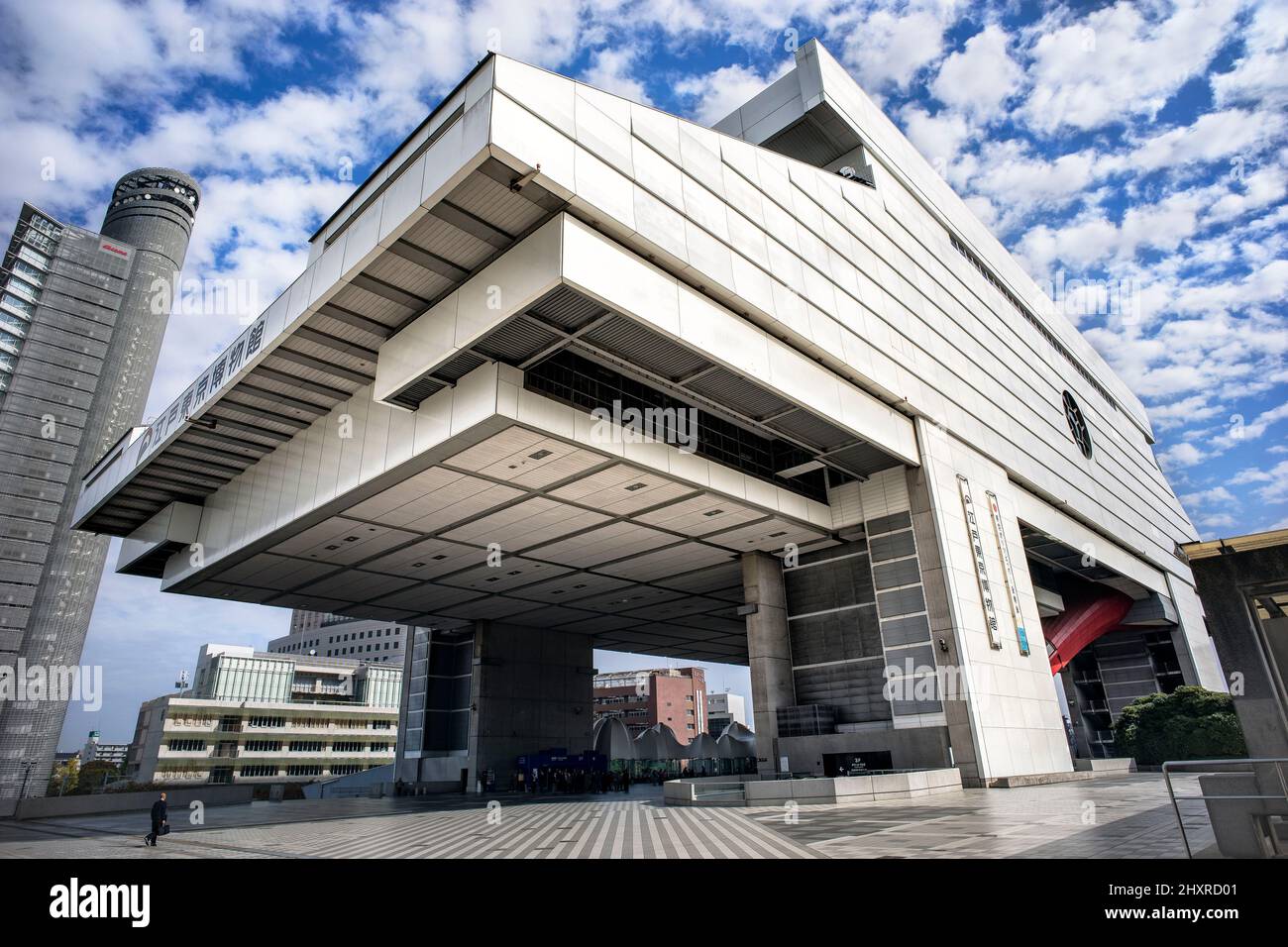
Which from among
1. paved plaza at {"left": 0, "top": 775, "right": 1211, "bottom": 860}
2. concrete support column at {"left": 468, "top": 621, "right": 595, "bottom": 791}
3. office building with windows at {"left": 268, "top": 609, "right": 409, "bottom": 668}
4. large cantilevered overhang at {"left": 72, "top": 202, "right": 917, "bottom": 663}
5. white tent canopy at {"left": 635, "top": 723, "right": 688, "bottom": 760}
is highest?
office building with windows at {"left": 268, "top": 609, "right": 409, "bottom": 668}

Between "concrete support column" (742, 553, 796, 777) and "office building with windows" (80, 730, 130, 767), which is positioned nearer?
"concrete support column" (742, 553, 796, 777)

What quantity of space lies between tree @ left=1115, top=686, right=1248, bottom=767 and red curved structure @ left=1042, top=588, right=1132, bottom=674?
15.8 ft

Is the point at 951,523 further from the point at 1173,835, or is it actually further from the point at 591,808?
the point at 1173,835

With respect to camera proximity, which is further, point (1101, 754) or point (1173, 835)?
point (1101, 754)

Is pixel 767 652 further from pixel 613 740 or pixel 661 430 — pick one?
pixel 613 740

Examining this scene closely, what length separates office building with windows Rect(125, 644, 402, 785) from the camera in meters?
76.4

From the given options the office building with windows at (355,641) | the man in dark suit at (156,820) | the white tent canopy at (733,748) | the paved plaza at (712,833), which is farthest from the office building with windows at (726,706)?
the man in dark suit at (156,820)

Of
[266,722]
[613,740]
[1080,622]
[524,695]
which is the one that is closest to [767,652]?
[524,695]

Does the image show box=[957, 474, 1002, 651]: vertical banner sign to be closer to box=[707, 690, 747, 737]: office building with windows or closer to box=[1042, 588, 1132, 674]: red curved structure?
box=[1042, 588, 1132, 674]: red curved structure

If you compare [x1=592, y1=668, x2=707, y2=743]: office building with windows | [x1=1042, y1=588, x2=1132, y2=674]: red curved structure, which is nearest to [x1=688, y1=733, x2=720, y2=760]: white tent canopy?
[x1=1042, y1=588, x2=1132, y2=674]: red curved structure

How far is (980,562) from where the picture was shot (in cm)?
2914

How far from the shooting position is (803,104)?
31.9m
